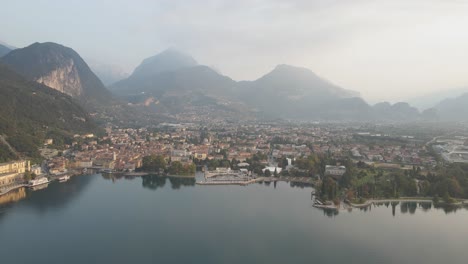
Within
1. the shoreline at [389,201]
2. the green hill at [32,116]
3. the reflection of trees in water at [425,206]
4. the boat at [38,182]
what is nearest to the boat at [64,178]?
the boat at [38,182]

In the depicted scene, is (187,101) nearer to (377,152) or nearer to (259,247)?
(377,152)

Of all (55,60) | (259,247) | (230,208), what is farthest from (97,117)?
(259,247)

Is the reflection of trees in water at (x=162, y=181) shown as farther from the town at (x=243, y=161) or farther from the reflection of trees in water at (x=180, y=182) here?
the town at (x=243, y=161)

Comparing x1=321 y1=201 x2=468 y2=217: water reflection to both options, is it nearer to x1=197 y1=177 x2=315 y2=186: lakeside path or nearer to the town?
the town

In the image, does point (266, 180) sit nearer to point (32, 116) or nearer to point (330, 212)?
point (330, 212)

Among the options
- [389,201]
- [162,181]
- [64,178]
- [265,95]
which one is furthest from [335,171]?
[265,95]

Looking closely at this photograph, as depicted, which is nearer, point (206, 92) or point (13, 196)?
point (13, 196)

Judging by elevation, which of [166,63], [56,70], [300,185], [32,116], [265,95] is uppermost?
[166,63]
